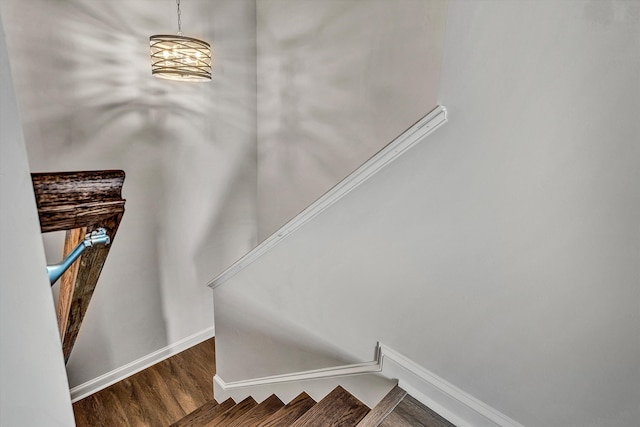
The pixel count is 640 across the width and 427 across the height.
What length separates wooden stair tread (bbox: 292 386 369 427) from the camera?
140cm

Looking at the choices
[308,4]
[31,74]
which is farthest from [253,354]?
[308,4]

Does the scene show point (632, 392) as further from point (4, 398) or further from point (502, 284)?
point (4, 398)

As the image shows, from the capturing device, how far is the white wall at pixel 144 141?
212cm

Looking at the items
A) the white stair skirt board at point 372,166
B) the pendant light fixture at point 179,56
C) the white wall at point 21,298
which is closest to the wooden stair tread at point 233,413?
the white stair skirt board at point 372,166

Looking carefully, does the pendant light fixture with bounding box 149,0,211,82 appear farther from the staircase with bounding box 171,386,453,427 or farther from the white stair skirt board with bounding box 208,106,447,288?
the staircase with bounding box 171,386,453,427

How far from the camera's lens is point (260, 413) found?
188 centimetres

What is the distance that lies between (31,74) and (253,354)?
78.6 inches

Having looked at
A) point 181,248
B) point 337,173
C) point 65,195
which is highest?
point 65,195

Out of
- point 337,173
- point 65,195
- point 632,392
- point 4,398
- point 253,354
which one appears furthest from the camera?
point 337,173

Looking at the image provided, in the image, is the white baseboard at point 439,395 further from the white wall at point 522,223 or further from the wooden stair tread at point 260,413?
the wooden stair tread at point 260,413

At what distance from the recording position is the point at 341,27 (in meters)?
2.48

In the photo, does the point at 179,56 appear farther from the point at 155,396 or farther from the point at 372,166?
the point at 155,396

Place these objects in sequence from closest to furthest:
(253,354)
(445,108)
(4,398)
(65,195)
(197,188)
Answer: (4,398), (65,195), (445,108), (253,354), (197,188)

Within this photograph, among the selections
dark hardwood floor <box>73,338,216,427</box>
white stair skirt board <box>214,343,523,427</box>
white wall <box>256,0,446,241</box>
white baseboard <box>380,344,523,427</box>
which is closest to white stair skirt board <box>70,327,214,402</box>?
dark hardwood floor <box>73,338,216,427</box>
